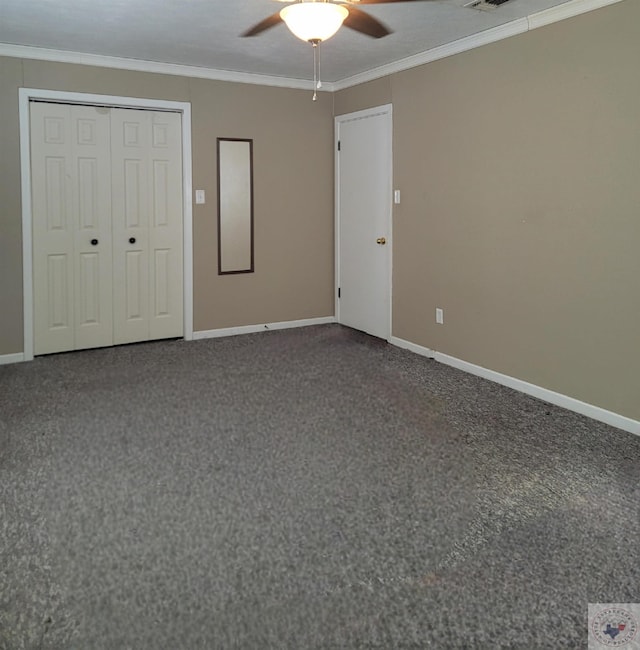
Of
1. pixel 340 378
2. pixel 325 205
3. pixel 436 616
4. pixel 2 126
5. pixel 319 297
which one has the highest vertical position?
pixel 2 126

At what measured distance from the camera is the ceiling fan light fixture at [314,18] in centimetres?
281

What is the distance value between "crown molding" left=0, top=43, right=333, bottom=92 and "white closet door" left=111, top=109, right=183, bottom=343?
14.1 inches

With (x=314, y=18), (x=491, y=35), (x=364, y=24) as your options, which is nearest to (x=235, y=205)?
(x=364, y=24)

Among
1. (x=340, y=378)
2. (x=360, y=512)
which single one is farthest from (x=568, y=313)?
(x=360, y=512)

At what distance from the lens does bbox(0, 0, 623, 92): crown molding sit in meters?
3.79

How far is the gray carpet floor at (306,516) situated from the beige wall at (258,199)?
1408 mm

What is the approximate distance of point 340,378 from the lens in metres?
4.60

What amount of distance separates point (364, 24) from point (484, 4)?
77 cm

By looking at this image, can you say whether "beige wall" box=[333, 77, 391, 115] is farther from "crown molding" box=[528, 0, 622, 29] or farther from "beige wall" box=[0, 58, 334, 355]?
"crown molding" box=[528, 0, 622, 29]

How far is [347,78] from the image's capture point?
5820 millimetres

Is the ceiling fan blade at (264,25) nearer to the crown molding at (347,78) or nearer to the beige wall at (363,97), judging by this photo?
the crown molding at (347,78)

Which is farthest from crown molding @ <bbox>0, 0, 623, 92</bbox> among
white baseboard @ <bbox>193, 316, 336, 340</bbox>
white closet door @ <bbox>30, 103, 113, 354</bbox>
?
white baseboard @ <bbox>193, 316, 336, 340</bbox>

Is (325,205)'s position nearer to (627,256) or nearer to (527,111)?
(527,111)

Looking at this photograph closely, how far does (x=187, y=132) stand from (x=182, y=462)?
3346 mm
